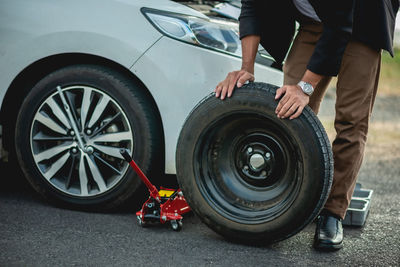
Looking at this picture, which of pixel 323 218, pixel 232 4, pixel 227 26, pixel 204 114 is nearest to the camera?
pixel 204 114

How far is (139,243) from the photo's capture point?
2.87 meters

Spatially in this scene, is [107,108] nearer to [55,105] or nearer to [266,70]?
[55,105]

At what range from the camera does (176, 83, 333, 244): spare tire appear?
8.73 ft

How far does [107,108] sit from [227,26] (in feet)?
2.99

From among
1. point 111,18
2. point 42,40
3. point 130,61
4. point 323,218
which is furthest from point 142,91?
point 323,218

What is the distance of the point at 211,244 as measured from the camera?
2.91 m

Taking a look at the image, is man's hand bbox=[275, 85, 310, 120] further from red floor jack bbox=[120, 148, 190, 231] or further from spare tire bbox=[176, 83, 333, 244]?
red floor jack bbox=[120, 148, 190, 231]

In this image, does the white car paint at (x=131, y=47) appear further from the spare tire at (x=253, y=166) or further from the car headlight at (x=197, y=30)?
the spare tire at (x=253, y=166)

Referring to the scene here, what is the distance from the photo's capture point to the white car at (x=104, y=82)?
3.15 m

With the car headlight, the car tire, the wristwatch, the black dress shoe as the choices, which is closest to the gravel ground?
the black dress shoe

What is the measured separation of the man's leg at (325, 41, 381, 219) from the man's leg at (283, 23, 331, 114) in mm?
214

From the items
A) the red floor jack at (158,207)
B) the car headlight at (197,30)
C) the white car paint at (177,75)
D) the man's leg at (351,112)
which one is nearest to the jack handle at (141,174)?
the red floor jack at (158,207)

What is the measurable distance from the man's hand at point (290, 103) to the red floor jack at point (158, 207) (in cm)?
81

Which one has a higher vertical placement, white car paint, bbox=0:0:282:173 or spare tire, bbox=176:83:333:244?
white car paint, bbox=0:0:282:173
